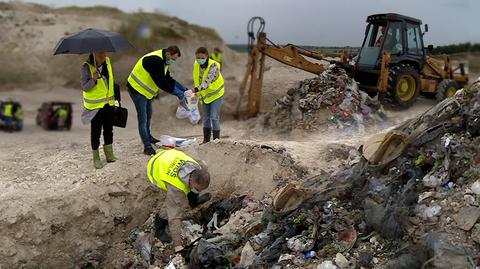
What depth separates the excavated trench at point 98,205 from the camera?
203 inches

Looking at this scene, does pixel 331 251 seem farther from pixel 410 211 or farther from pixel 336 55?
pixel 336 55

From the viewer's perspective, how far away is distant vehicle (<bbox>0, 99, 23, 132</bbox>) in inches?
352

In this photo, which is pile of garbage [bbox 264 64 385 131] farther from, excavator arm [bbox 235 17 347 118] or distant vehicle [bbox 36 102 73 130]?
distant vehicle [bbox 36 102 73 130]

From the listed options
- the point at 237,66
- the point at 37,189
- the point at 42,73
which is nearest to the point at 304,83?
the point at 37,189

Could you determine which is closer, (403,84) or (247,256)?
(247,256)

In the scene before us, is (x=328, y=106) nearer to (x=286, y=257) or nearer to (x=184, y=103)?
(x=184, y=103)

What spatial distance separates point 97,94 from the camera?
5664 millimetres

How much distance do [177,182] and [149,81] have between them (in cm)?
201

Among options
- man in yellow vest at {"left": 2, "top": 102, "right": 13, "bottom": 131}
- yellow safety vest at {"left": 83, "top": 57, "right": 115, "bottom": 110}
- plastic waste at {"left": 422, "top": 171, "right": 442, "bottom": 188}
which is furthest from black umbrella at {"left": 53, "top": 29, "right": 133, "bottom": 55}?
man in yellow vest at {"left": 2, "top": 102, "right": 13, "bottom": 131}

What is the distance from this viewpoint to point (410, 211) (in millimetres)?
3834

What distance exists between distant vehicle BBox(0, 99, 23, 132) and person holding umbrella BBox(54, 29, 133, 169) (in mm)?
3788

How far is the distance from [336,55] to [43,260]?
21.8ft

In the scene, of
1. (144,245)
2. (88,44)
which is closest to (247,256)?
(144,245)

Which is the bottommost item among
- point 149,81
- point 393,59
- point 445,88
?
point 445,88
